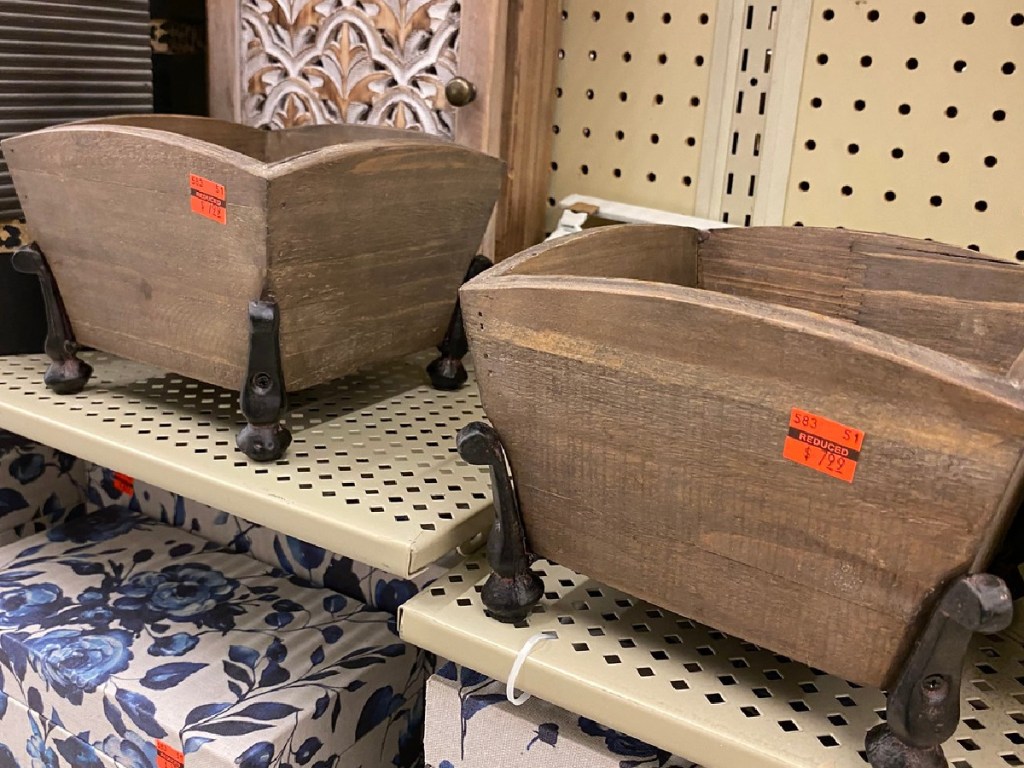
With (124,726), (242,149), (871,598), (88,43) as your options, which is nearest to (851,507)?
(871,598)

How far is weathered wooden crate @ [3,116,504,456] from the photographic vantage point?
900 mm

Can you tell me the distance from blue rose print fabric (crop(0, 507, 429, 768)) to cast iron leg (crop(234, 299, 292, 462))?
33cm

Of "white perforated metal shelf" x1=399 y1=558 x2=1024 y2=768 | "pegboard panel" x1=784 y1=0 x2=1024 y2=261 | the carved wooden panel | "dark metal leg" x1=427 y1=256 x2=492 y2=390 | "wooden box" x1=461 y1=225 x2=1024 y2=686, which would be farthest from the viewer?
the carved wooden panel

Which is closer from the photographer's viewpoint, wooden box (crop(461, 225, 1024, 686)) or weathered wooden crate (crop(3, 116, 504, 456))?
wooden box (crop(461, 225, 1024, 686))

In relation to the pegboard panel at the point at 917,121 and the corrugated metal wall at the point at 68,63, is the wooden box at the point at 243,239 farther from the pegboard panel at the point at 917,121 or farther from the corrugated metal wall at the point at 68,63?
the pegboard panel at the point at 917,121

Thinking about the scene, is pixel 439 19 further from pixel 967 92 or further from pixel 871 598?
pixel 871 598

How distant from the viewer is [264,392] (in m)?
0.95

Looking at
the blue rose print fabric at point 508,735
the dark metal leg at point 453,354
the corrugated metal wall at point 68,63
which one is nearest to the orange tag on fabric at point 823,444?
the blue rose print fabric at point 508,735

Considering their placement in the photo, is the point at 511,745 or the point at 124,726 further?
the point at 124,726

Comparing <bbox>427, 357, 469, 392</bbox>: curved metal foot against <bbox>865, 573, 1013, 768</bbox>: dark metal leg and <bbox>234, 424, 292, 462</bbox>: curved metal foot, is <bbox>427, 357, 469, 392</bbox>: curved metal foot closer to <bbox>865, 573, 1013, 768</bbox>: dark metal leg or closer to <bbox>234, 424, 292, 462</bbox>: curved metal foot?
<bbox>234, 424, 292, 462</bbox>: curved metal foot

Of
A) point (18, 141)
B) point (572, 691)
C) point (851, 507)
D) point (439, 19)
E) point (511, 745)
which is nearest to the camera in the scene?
point (851, 507)

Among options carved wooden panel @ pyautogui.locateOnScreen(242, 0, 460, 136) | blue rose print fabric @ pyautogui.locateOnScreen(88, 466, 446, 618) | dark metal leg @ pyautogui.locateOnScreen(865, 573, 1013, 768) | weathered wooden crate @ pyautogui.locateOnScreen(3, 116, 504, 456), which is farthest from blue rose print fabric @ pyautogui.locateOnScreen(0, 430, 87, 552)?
dark metal leg @ pyautogui.locateOnScreen(865, 573, 1013, 768)

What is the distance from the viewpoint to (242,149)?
4.40ft

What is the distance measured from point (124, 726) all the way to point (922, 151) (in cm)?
113
